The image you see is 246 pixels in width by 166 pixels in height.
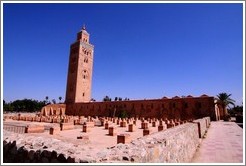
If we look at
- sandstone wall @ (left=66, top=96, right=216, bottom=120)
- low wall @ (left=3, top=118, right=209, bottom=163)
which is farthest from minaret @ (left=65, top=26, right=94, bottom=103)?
low wall @ (left=3, top=118, right=209, bottom=163)

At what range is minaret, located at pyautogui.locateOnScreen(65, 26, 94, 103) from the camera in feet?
168

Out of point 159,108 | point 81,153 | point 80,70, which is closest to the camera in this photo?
point 81,153

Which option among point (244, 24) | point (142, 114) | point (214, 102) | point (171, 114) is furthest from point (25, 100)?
point (244, 24)

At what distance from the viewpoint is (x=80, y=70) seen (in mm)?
52406

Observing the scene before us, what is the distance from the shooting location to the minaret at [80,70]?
51.2m

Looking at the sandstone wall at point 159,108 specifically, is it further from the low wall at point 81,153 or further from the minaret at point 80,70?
the low wall at point 81,153

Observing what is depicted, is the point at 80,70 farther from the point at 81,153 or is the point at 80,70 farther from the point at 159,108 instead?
the point at 81,153

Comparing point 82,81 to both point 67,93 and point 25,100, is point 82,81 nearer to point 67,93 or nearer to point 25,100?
point 67,93

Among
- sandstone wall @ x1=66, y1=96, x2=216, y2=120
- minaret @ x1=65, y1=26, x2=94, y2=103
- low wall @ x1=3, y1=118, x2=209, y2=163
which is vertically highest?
minaret @ x1=65, y1=26, x2=94, y2=103

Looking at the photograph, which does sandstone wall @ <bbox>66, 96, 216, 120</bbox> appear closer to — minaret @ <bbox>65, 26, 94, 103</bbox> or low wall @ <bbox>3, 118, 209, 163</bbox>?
minaret @ <bbox>65, 26, 94, 103</bbox>

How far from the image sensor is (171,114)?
115 ft

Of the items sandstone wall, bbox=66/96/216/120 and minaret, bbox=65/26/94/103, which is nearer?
sandstone wall, bbox=66/96/216/120

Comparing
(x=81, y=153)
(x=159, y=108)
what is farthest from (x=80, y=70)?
(x=81, y=153)

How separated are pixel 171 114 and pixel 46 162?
33.0m
